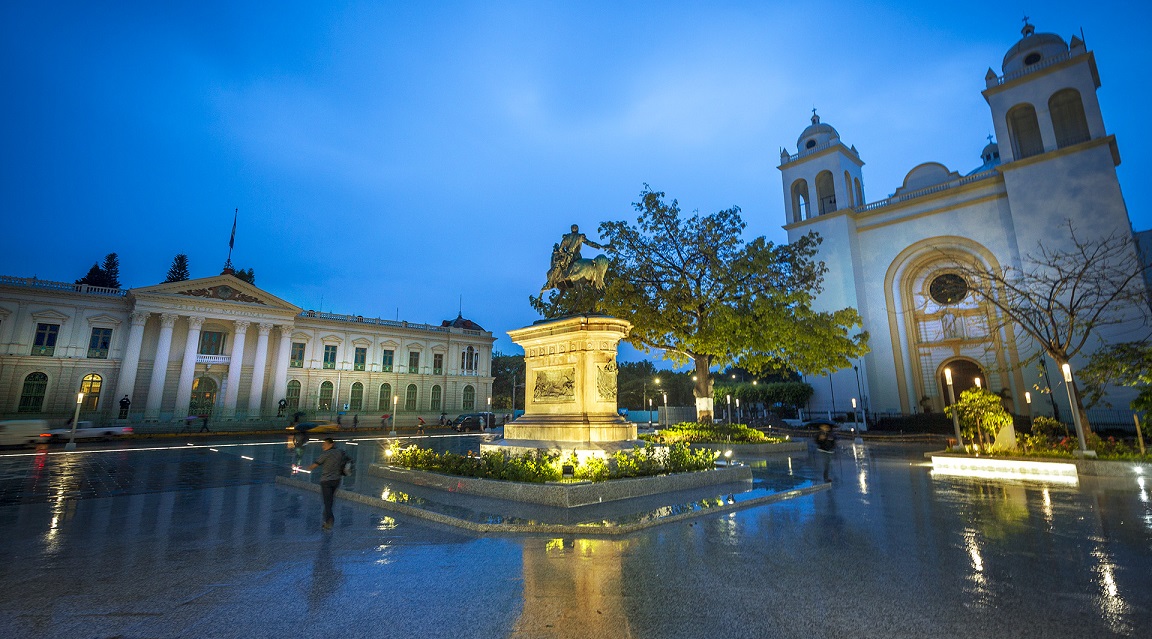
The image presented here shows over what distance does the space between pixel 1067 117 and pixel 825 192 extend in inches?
572

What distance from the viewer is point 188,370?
40.6m

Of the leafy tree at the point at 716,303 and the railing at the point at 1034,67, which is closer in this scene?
the leafy tree at the point at 716,303

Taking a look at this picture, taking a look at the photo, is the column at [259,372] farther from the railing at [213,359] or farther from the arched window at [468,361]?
the arched window at [468,361]

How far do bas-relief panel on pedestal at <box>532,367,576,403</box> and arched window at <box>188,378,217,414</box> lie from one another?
42759mm

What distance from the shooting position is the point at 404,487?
9.79 meters

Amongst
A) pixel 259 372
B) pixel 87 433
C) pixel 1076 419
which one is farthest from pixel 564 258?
pixel 259 372

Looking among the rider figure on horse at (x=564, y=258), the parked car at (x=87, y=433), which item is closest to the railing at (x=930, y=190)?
the rider figure on horse at (x=564, y=258)

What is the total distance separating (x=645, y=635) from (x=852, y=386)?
36.0 meters

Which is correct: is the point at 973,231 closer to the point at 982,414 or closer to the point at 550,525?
the point at 982,414

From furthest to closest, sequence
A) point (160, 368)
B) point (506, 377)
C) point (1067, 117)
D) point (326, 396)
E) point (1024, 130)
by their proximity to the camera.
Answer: point (506, 377), point (326, 396), point (160, 368), point (1024, 130), point (1067, 117)

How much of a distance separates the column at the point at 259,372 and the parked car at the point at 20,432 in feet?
68.3

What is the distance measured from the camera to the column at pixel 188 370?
3938 cm

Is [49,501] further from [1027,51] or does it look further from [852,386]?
[1027,51]

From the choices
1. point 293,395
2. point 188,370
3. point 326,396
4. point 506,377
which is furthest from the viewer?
point 506,377
